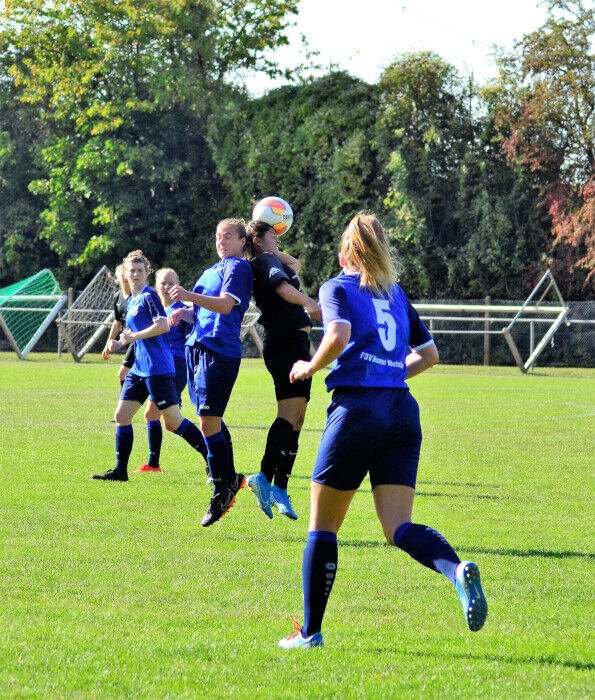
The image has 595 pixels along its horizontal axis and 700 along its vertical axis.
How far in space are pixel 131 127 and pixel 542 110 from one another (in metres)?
15.1

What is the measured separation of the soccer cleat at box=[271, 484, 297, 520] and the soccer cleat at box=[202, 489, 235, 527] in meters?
0.42

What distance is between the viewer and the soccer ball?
359 inches

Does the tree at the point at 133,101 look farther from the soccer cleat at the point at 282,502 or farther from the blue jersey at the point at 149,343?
the soccer cleat at the point at 282,502

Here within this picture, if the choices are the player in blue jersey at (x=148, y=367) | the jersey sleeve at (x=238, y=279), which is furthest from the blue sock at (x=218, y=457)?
the player in blue jersey at (x=148, y=367)

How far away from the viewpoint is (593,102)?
1362 inches

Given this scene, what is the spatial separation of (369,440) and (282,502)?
3.59 m

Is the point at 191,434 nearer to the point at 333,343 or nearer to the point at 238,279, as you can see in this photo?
the point at 238,279

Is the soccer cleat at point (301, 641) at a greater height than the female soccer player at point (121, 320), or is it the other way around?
the female soccer player at point (121, 320)

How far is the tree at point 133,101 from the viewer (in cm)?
4094

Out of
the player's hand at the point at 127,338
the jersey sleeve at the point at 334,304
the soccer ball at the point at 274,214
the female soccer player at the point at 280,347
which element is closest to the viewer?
the jersey sleeve at the point at 334,304

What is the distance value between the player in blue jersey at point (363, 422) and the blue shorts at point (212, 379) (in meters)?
2.97

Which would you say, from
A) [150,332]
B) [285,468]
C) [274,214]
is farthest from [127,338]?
[285,468]

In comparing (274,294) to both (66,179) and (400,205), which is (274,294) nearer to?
(400,205)

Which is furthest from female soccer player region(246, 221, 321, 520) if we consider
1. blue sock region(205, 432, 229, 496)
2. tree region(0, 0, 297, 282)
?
tree region(0, 0, 297, 282)
